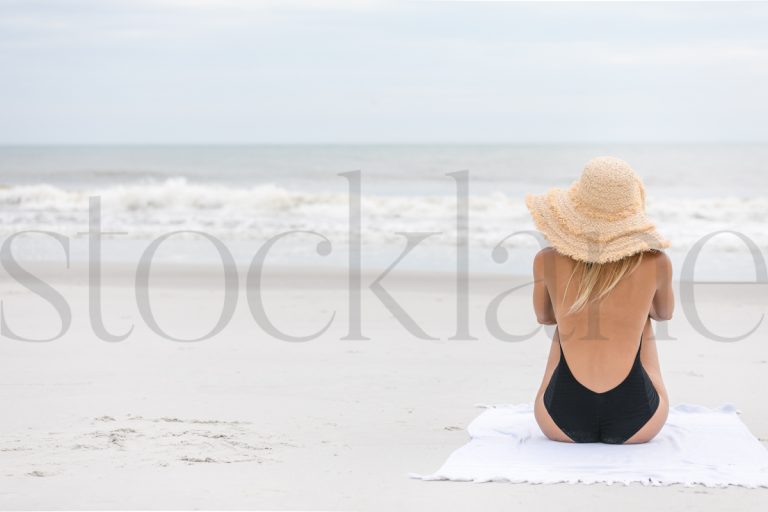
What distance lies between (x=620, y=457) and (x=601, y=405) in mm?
219

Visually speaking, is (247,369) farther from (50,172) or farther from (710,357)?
(50,172)

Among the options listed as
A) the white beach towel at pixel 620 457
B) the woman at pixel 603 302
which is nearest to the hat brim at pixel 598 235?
the woman at pixel 603 302

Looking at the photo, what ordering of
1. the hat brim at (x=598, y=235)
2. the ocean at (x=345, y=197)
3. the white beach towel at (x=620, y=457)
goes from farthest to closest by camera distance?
the ocean at (x=345, y=197)
the hat brim at (x=598, y=235)
the white beach towel at (x=620, y=457)

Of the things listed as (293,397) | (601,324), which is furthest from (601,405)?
(293,397)

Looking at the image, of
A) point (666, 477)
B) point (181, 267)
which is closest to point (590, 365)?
point (666, 477)

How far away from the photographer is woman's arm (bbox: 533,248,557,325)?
12.5 ft

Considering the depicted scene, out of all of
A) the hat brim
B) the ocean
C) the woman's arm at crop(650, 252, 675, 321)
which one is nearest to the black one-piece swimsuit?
the woman's arm at crop(650, 252, 675, 321)

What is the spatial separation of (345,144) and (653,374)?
31523mm

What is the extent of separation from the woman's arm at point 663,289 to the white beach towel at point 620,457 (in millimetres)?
558

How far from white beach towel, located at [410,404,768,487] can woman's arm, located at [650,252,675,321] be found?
56 cm

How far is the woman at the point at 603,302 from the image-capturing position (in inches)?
148

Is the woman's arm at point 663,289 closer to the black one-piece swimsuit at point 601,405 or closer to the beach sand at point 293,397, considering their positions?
the black one-piece swimsuit at point 601,405

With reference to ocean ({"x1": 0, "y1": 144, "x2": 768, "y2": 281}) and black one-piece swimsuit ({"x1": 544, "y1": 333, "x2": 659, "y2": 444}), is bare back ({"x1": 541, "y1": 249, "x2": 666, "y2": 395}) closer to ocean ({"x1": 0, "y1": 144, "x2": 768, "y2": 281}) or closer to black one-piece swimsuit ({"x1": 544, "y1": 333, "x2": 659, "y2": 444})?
black one-piece swimsuit ({"x1": 544, "y1": 333, "x2": 659, "y2": 444})

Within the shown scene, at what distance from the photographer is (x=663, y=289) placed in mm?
3799
